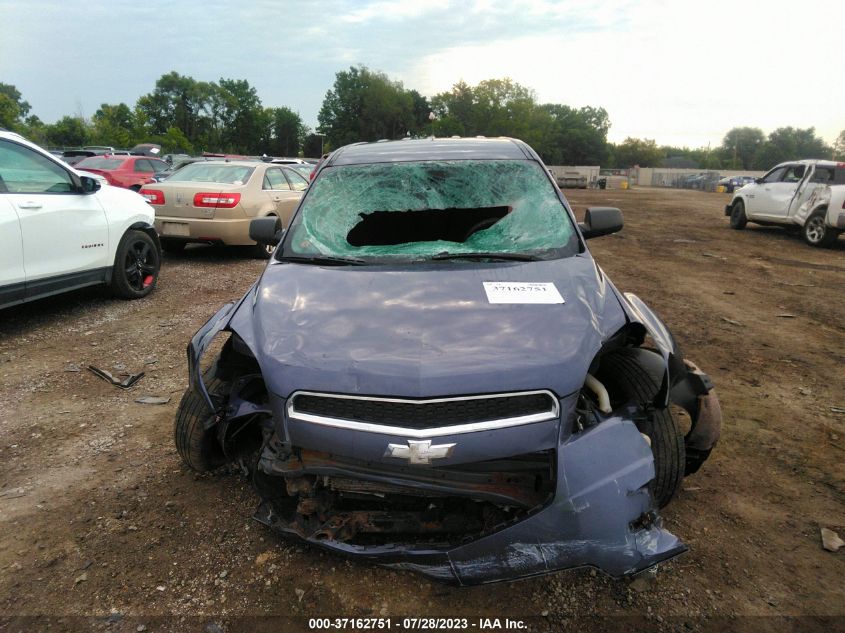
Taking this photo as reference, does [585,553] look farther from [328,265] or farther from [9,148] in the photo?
[9,148]

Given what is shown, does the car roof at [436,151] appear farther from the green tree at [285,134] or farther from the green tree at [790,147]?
the green tree at [790,147]

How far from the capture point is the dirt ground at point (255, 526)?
2.23 metres

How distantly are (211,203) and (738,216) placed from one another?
12.6 m

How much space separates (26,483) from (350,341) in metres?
2.20

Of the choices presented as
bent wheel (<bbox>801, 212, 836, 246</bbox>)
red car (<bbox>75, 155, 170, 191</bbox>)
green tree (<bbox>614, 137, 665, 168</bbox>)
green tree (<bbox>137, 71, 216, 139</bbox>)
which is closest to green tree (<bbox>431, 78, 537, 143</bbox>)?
green tree (<bbox>614, 137, 665, 168</bbox>)

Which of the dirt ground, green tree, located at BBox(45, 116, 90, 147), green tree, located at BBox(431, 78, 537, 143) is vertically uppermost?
green tree, located at BBox(431, 78, 537, 143)

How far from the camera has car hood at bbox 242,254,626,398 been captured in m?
2.03

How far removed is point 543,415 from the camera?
6.63 ft

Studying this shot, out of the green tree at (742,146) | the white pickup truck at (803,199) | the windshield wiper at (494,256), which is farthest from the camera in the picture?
the green tree at (742,146)

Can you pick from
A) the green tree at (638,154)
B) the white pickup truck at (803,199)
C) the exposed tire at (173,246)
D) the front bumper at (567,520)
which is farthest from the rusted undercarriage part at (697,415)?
the green tree at (638,154)

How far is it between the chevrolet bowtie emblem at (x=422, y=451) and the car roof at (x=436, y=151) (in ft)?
7.26

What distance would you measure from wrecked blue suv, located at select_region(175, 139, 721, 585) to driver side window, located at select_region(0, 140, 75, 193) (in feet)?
11.6

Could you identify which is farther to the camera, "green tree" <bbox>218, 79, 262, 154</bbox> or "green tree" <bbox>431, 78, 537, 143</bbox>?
"green tree" <bbox>218, 79, 262, 154</bbox>

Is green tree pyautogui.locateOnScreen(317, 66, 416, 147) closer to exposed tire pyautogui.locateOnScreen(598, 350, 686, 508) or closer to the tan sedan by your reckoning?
the tan sedan
